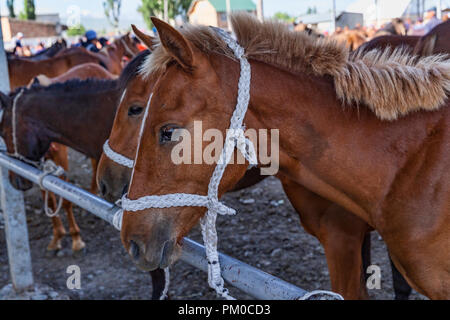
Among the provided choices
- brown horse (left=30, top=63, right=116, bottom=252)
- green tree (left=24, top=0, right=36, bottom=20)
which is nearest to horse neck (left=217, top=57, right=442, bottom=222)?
brown horse (left=30, top=63, right=116, bottom=252)

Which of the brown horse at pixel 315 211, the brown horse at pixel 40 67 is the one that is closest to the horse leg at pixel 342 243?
the brown horse at pixel 315 211

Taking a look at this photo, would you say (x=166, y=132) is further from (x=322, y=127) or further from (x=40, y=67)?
(x=40, y=67)

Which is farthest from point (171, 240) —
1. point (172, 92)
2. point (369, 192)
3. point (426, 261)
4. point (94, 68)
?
point (94, 68)

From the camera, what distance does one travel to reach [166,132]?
5.29ft

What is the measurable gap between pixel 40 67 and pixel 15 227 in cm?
425

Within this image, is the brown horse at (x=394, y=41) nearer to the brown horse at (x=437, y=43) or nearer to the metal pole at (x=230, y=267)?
the brown horse at (x=437, y=43)

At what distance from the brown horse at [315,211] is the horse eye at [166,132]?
0.86 metres

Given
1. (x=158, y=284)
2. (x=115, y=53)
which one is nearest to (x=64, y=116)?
(x=158, y=284)

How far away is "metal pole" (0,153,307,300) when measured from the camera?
1351 millimetres

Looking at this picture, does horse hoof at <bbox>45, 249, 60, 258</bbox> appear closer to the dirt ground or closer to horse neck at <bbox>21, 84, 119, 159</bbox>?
the dirt ground

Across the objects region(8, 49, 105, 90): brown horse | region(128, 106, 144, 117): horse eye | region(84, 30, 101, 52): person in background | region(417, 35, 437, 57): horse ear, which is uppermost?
region(417, 35, 437, 57): horse ear

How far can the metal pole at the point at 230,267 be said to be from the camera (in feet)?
4.43
